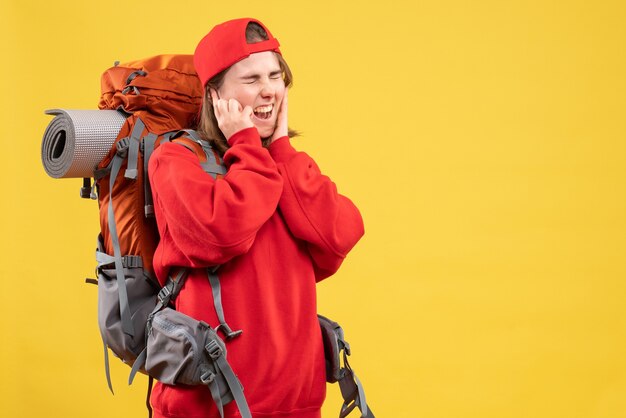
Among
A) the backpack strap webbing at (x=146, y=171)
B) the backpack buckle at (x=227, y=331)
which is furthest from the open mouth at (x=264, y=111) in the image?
the backpack buckle at (x=227, y=331)

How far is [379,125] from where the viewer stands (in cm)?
445

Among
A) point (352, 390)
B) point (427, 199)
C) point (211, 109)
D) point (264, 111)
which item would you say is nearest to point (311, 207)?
point (264, 111)

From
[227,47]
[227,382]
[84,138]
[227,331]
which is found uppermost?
[227,47]

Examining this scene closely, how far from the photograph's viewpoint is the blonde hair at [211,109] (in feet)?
8.44

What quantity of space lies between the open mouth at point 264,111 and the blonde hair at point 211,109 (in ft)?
0.25

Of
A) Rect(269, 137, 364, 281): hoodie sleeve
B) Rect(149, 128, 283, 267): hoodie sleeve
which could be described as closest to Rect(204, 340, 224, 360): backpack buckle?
Rect(149, 128, 283, 267): hoodie sleeve

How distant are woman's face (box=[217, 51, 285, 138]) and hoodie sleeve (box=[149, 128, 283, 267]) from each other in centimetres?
12

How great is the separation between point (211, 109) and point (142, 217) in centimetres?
34

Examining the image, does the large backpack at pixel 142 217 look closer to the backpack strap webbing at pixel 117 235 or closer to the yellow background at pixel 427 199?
the backpack strap webbing at pixel 117 235

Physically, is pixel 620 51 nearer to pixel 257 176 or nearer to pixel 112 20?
pixel 112 20

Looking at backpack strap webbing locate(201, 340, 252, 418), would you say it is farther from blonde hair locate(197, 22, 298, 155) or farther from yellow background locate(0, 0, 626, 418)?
yellow background locate(0, 0, 626, 418)

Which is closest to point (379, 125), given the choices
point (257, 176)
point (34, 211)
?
point (34, 211)

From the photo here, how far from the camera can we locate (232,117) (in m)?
2.51

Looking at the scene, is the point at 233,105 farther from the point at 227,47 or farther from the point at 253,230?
the point at 253,230
